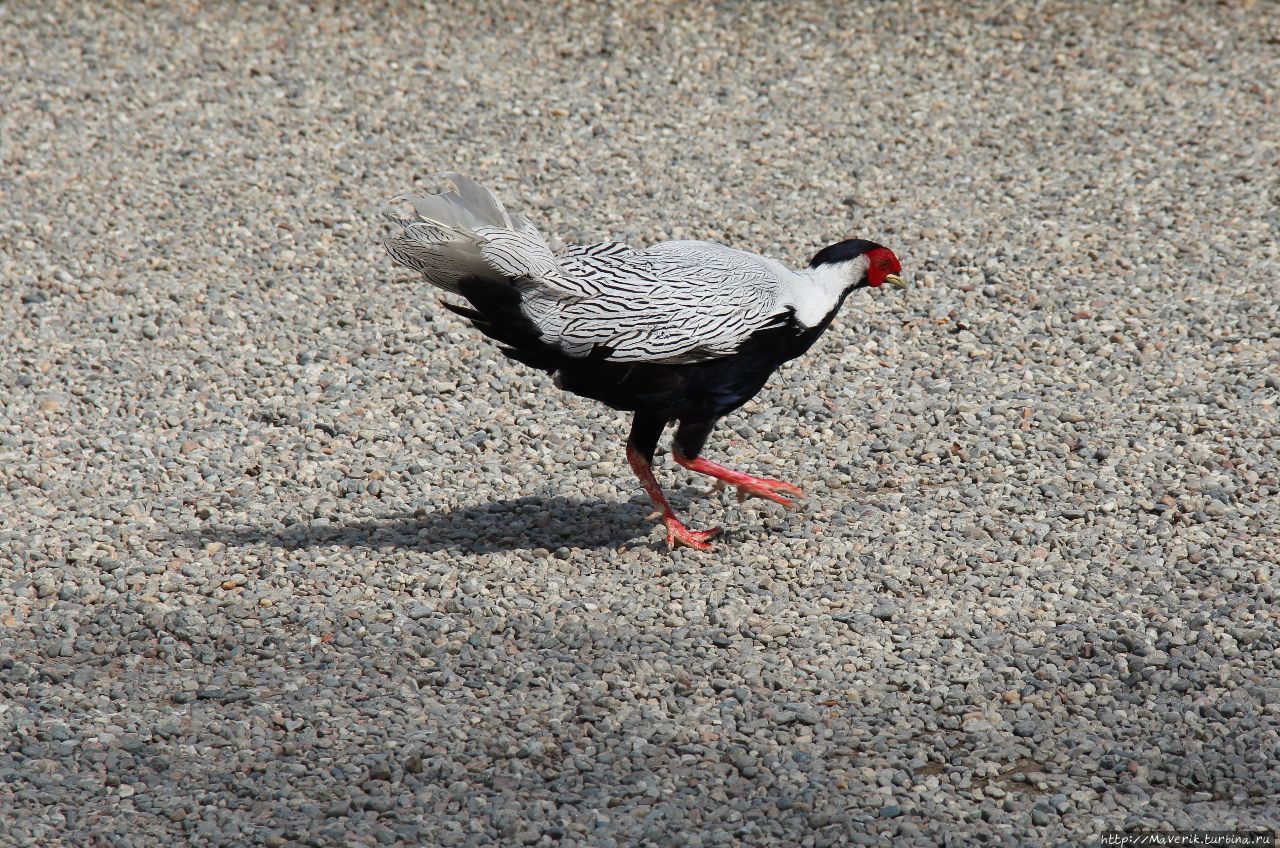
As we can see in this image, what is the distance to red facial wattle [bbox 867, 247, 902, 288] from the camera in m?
5.05

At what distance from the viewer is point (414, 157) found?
853 cm

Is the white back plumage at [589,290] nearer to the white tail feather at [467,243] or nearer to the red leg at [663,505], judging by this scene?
the white tail feather at [467,243]

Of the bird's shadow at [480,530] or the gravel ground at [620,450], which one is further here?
the bird's shadow at [480,530]

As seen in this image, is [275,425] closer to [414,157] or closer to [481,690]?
[481,690]

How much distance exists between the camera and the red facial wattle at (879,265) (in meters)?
5.05

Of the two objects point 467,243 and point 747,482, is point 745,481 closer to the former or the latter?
point 747,482

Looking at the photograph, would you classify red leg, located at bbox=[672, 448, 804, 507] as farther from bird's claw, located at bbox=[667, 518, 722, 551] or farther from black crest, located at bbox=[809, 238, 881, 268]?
black crest, located at bbox=[809, 238, 881, 268]

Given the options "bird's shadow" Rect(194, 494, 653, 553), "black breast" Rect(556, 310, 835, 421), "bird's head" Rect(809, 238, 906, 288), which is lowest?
"bird's shadow" Rect(194, 494, 653, 553)

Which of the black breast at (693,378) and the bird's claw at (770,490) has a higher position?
the black breast at (693,378)

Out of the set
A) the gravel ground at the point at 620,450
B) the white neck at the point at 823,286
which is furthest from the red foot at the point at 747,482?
the white neck at the point at 823,286

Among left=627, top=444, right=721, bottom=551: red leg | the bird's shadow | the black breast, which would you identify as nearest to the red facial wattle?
the black breast

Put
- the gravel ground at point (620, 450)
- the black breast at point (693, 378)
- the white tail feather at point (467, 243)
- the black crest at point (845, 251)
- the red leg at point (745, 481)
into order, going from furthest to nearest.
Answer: the red leg at point (745, 481) → the black crest at point (845, 251) → the black breast at point (693, 378) → the white tail feather at point (467, 243) → the gravel ground at point (620, 450)

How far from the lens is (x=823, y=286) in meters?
4.98

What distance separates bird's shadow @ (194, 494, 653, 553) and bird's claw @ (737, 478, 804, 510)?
1.31 feet
